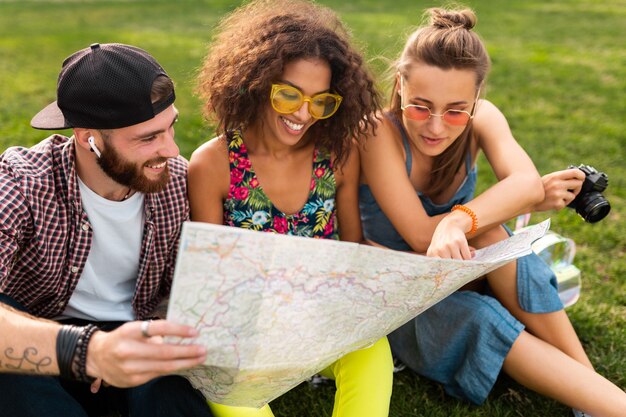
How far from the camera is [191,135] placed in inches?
195

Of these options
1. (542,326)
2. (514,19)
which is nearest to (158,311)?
(542,326)

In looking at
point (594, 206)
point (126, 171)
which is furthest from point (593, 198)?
point (126, 171)

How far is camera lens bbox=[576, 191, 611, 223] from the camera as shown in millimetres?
2520

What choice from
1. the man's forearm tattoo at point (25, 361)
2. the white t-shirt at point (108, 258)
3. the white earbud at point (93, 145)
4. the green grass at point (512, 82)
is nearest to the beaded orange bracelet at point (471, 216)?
the green grass at point (512, 82)

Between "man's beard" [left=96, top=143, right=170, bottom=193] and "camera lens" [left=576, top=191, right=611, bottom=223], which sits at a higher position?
"man's beard" [left=96, top=143, right=170, bottom=193]

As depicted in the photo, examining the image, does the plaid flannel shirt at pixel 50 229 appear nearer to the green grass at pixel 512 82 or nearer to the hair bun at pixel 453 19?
the green grass at pixel 512 82

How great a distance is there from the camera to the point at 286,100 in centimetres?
230

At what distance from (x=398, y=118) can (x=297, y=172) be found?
19.2 inches

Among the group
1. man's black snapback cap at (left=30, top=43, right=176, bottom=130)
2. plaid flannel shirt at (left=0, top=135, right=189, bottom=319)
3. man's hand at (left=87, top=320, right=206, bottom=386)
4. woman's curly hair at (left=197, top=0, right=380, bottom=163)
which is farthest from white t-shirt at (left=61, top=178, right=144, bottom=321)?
Answer: man's hand at (left=87, top=320, right=206, bottom=386)

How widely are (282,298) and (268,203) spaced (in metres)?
0.90

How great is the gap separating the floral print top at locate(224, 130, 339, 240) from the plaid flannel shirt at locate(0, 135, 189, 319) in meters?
0.25

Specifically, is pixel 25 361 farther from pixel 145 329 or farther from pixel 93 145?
pixel 93 145

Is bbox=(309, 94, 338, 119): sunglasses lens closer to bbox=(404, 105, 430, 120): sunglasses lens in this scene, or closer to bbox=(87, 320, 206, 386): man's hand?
bbox=(404, 105, 430, 120): sunglasses lens

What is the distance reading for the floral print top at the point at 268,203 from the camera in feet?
8.26
